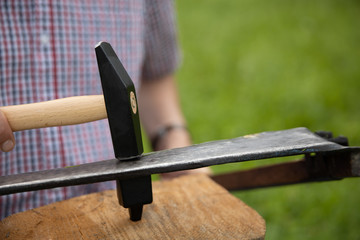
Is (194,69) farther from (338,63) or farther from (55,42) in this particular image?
(55,42)

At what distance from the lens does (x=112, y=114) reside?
75 centimetres

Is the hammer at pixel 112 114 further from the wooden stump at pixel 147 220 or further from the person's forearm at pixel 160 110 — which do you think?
the person's forearm at pixel 160 110

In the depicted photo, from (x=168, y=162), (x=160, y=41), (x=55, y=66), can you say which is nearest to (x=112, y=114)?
(x=168, y=162)

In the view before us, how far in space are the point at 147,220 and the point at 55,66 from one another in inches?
20.0

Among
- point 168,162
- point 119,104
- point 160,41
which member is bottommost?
point 168,162

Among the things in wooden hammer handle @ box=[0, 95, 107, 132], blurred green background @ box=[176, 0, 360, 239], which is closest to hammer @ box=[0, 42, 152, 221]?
wooden hammer handle @ box=[0, 95, 107, 132]

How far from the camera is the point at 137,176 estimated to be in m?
0.74

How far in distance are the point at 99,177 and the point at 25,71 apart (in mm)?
487

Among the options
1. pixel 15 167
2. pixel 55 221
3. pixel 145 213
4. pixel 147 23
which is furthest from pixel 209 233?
pixel 147 23

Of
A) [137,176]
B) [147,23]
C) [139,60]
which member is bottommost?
[137,176]

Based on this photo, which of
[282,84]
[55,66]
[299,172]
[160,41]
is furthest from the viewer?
[282,84]

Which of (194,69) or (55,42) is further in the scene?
(194,69)

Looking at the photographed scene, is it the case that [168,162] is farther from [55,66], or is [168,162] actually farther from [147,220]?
[55,66]

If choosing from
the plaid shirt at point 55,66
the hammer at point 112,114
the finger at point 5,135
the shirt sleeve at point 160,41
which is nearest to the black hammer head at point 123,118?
the hammer at point 112,114
